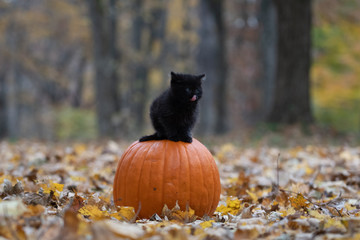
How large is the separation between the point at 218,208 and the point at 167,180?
24.8 inches

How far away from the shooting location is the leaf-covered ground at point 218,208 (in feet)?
6.86

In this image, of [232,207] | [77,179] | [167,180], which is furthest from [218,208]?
[77,179]

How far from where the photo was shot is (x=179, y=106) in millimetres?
3359

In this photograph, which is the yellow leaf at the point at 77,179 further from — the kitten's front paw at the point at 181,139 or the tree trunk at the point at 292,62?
the tree trunk at the point at 292,62

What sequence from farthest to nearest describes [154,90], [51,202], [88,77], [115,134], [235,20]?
[88,77]
[154,90]
[235,20]
[115,134]
[51,202]

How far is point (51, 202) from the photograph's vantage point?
310 cm

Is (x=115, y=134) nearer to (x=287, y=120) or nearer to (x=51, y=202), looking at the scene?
(x=287, y=120)

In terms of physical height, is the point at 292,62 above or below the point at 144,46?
below

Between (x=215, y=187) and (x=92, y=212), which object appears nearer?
(x=92, y=212)

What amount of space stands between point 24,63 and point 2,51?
121 centimetres

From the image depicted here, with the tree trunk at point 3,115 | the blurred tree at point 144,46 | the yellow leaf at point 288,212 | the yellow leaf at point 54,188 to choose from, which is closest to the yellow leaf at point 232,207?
the yellow leaf at point 288,212

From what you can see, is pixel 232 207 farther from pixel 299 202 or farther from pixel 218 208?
pixel 299 202

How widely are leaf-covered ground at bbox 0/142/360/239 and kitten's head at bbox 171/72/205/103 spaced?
892mm

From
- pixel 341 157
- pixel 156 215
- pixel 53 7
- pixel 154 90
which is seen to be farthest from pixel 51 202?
pixel 154 90
